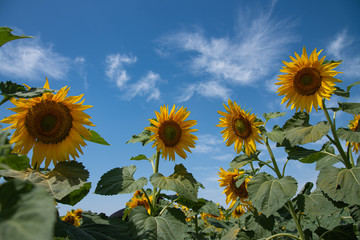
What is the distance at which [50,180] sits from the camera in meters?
1.79

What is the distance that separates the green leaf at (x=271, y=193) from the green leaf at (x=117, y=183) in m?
1.25

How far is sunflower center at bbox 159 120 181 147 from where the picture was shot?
3316mm

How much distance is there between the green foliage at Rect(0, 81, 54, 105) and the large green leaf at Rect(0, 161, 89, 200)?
46 centimetres

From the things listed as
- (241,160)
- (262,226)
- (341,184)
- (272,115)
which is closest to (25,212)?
(341,184)

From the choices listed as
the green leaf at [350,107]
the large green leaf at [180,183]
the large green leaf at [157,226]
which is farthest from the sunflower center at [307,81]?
the large green leaf at [157,226]

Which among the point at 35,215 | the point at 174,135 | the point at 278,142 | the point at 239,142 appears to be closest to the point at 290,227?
the point at 239,142

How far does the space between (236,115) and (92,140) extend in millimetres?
2510

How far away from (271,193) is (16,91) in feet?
8.44

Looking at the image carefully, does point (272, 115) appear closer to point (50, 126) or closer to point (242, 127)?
point (242, 127)

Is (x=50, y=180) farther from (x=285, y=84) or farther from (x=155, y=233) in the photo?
(x=285, y=84)

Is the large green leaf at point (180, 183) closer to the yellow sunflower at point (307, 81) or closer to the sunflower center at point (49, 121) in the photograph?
the sunflower center at point (49, 121)

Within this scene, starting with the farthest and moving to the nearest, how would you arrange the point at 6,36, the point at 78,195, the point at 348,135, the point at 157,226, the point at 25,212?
the point at 348,135 < the point at 157,226 < the point at 78,195 < the point at 6,36 < the point at 25,212

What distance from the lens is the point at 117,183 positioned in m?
2.60

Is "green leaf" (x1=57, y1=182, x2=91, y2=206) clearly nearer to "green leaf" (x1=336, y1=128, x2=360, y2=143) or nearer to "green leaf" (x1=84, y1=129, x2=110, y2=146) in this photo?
"green leaf" (x1=84, y1=129, x2=110, y2=146)
